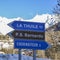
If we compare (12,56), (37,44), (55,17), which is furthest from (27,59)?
(37,44)

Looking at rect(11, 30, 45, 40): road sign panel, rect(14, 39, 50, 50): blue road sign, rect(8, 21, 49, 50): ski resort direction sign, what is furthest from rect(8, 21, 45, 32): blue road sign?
rect(14, 39, 50, 50): blue road sign

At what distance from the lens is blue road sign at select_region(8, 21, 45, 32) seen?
1045cm

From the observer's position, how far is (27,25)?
10.6 meters

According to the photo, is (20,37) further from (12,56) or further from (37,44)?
(12,56)

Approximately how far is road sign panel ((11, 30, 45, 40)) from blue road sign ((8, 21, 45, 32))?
0.47 feet

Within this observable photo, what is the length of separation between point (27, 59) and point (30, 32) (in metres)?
7.11

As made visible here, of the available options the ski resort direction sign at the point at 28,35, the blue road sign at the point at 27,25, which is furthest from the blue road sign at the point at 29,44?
the blue road sign at the point at 27,25

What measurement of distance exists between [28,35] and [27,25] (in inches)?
14.3

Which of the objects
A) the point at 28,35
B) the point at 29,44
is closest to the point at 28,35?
the point at 28,35

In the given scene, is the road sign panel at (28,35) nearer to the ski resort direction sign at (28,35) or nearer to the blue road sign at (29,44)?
the ski resort direction sign at (28,35)

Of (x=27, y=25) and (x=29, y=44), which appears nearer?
(x=27, y=25)

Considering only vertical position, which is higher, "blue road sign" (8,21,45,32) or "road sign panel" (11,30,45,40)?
"blue road sign" (8,21,45,32)

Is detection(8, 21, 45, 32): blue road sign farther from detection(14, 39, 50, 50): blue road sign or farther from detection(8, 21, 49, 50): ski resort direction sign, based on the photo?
detection(14, 39, 50, 50): blue road sign

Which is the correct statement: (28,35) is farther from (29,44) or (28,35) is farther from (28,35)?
(29,44)
